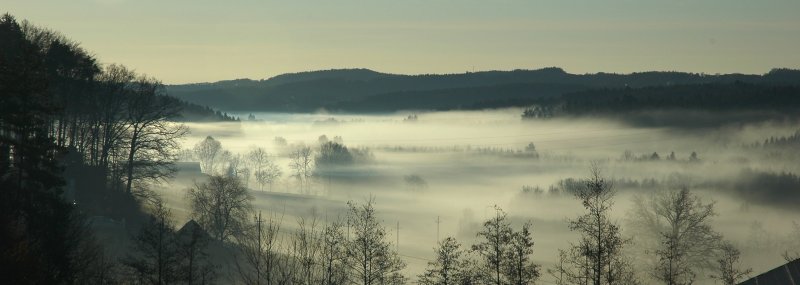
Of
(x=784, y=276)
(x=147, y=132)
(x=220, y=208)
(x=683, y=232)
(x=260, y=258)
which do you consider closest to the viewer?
(x=784, y=276)

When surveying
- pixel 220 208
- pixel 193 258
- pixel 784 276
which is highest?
pixel 784 276

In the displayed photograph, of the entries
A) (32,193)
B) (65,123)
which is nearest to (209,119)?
(65,123)

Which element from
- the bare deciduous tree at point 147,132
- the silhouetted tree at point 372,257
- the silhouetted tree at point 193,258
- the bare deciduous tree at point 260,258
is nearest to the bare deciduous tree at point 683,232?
the bare deciduous tree at point 260,258

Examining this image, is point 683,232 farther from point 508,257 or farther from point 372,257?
point 372,257

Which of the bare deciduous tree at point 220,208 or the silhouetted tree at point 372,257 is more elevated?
the silhouetted tree at point 372,257

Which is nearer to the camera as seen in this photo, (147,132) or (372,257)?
(372,257)

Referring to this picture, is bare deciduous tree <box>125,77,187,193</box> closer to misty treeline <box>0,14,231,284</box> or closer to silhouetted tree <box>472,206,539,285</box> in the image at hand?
misty treeline <box>0,14,231,284</box>

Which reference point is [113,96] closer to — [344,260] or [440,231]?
[344,260]

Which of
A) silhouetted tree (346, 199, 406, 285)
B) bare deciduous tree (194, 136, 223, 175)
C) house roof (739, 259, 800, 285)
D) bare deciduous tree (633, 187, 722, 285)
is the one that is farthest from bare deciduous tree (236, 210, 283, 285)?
bare deciduous tree (194, 136, 223, 175)

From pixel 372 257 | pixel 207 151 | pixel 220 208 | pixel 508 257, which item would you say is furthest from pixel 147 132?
pixel 207 151

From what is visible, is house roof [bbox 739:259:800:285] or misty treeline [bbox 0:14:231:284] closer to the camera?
house roof [bbox 739:259:800:285]

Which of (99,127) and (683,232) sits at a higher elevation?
(99,127)

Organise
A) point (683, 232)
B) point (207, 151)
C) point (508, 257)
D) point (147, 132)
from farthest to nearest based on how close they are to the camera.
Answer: point (207, 151)
point (683, 232)
point (147, 132)
point (508, 257)

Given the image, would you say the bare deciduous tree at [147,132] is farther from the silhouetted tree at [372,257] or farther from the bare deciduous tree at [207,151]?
the bare deciduous tree at [207,151]
